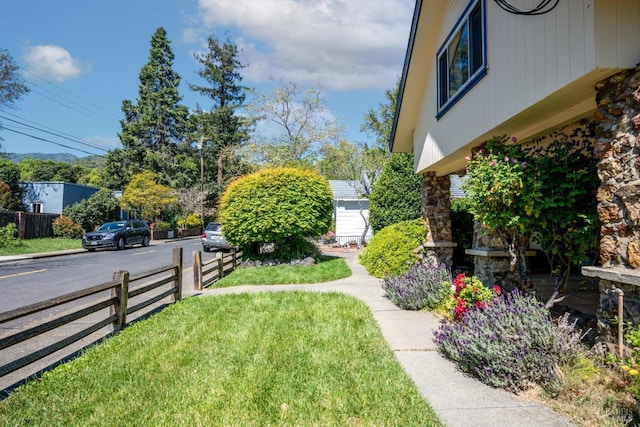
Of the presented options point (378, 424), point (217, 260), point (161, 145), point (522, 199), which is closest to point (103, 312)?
point (217, 260)

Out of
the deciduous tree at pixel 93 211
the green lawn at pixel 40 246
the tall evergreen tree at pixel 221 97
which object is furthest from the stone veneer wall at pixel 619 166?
the tall evergreen tree at pixel 221 97

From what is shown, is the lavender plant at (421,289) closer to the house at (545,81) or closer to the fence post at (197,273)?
the house at (545,81)

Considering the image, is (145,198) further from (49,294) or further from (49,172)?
(49,172)

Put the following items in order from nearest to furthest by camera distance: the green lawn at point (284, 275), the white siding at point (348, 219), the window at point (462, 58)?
the window at point (462, 58)
the green lawn at point (284, 275)
the white siding at point (348, 219)

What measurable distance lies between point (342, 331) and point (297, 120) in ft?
84.7

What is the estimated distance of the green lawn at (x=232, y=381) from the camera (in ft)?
10.2

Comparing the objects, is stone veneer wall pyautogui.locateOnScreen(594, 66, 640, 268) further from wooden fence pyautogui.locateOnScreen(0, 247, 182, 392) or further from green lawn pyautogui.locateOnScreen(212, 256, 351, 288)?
green lawn pyautogui.locateOnScreen(212, 256, 351, 288)

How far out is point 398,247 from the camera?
9742mm

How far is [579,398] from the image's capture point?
3033 mm

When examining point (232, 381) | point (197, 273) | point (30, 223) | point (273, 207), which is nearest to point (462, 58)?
point (232, 381)

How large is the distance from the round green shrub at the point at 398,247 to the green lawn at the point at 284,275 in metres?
1.12

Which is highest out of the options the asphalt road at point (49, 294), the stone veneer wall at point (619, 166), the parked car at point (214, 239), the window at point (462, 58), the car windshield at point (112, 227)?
the window at point (462, 58)

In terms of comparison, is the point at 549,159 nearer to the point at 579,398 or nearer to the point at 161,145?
the point at 579,398

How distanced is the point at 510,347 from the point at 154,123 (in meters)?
47.3
